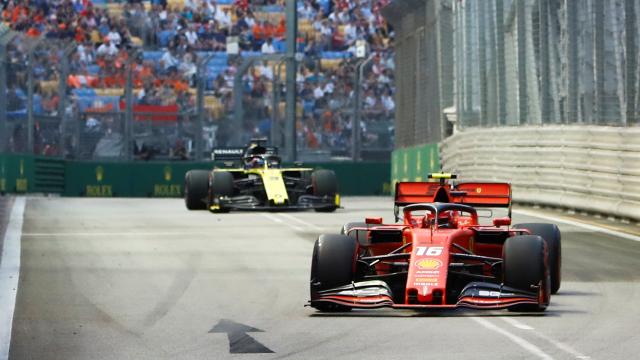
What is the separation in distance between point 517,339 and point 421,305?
1199mm

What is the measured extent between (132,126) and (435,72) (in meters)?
7.27

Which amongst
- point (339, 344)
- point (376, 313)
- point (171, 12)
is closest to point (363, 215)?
point (376, 313)

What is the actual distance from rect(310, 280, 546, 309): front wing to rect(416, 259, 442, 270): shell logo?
247mm

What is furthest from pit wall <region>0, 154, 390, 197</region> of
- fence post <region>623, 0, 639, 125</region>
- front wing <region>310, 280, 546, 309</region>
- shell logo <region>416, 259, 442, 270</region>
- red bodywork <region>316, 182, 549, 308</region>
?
shell logo <region>416, 259, 442, 270</region>

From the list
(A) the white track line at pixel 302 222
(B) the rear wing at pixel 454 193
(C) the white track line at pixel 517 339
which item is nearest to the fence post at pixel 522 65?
(A) the white track line at pixel 302 222

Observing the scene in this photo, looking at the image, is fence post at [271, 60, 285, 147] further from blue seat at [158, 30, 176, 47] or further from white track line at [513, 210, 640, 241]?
white track line at [513, 210, 640, 241]

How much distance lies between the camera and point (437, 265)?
10.7 metres

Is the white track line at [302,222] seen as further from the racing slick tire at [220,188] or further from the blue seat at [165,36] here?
the blue seat at [165,36]

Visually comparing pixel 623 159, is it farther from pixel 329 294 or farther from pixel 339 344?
pixel 339 344

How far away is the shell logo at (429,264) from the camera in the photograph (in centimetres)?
1070

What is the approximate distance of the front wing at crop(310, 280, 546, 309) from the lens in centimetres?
1059

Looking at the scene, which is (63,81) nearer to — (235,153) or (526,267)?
(235,153)

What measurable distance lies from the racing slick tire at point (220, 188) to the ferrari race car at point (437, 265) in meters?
15.0

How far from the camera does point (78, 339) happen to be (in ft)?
Answer: 31.9
